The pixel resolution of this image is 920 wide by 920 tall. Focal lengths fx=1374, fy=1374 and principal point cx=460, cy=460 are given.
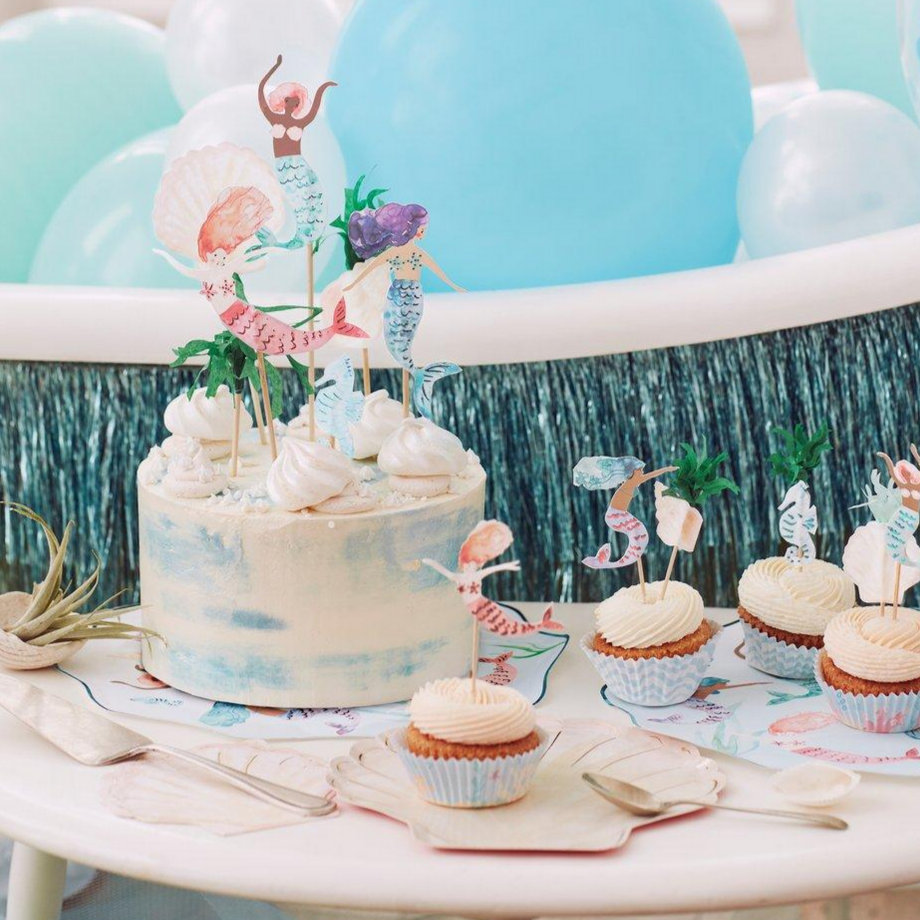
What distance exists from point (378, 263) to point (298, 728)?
12.5 inches

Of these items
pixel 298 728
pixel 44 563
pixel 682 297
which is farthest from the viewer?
pixel 44 563

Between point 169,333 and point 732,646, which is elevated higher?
point 169,333

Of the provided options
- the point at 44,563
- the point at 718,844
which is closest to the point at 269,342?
the point at 718,844

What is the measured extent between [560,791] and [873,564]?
0.29 m

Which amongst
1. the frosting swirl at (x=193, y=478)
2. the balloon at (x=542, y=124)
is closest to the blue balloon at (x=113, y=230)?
the balloon at (x=542, y=124)

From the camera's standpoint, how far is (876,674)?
2.94 feet

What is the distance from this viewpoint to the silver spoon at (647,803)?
0.75 meters

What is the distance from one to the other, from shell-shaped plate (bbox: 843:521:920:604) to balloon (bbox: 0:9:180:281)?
1.36 metres

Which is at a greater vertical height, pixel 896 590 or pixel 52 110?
pixel 52 110

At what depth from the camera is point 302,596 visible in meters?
0.94

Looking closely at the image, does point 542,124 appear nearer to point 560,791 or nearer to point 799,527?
point 799,527

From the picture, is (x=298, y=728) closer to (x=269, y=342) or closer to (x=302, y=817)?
(x=302, y=817)

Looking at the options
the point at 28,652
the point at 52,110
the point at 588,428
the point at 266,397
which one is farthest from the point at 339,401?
the point at 52,110

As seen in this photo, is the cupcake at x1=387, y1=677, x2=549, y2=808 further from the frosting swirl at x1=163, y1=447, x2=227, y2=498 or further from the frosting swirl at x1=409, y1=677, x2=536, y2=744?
the frosting swirl at x1=163, y1=447, x2=227, y2=498
